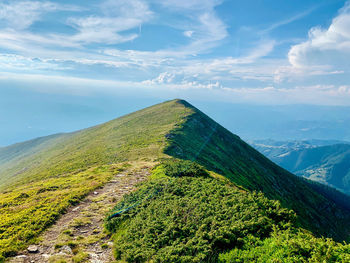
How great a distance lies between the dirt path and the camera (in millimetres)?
13055

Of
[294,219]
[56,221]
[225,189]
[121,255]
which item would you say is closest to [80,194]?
[56,221]

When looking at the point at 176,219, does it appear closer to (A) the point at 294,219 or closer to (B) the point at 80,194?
(A) the point at 294,219

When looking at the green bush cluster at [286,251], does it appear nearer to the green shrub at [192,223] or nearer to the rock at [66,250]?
the green shrub at [192,223]

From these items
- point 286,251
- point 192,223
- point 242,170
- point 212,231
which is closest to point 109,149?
point 242,170

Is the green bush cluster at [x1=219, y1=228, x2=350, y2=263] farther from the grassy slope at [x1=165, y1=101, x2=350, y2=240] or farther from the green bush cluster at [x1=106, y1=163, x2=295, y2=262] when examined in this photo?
the grassy slope at [x1=165, y1=101, x2=350, y2=240]

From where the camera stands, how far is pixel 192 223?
13.8m

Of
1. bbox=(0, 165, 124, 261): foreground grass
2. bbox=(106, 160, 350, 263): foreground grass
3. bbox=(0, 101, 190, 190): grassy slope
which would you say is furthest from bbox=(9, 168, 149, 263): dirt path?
bbox=(0, 101, 190, 190): grassy slope

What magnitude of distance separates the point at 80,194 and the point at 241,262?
63.7 feet

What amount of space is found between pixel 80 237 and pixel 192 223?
8745 millimetres

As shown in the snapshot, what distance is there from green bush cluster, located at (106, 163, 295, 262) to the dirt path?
1.16 m

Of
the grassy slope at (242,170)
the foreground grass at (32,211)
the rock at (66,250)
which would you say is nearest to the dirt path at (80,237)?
the rock at (66,250)

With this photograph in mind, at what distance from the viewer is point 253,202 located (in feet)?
51.2

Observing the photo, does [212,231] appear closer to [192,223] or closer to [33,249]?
[192,223]

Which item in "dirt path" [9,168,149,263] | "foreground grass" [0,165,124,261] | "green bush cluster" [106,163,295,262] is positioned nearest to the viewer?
"green bush cluster" [106,163,295,262]
